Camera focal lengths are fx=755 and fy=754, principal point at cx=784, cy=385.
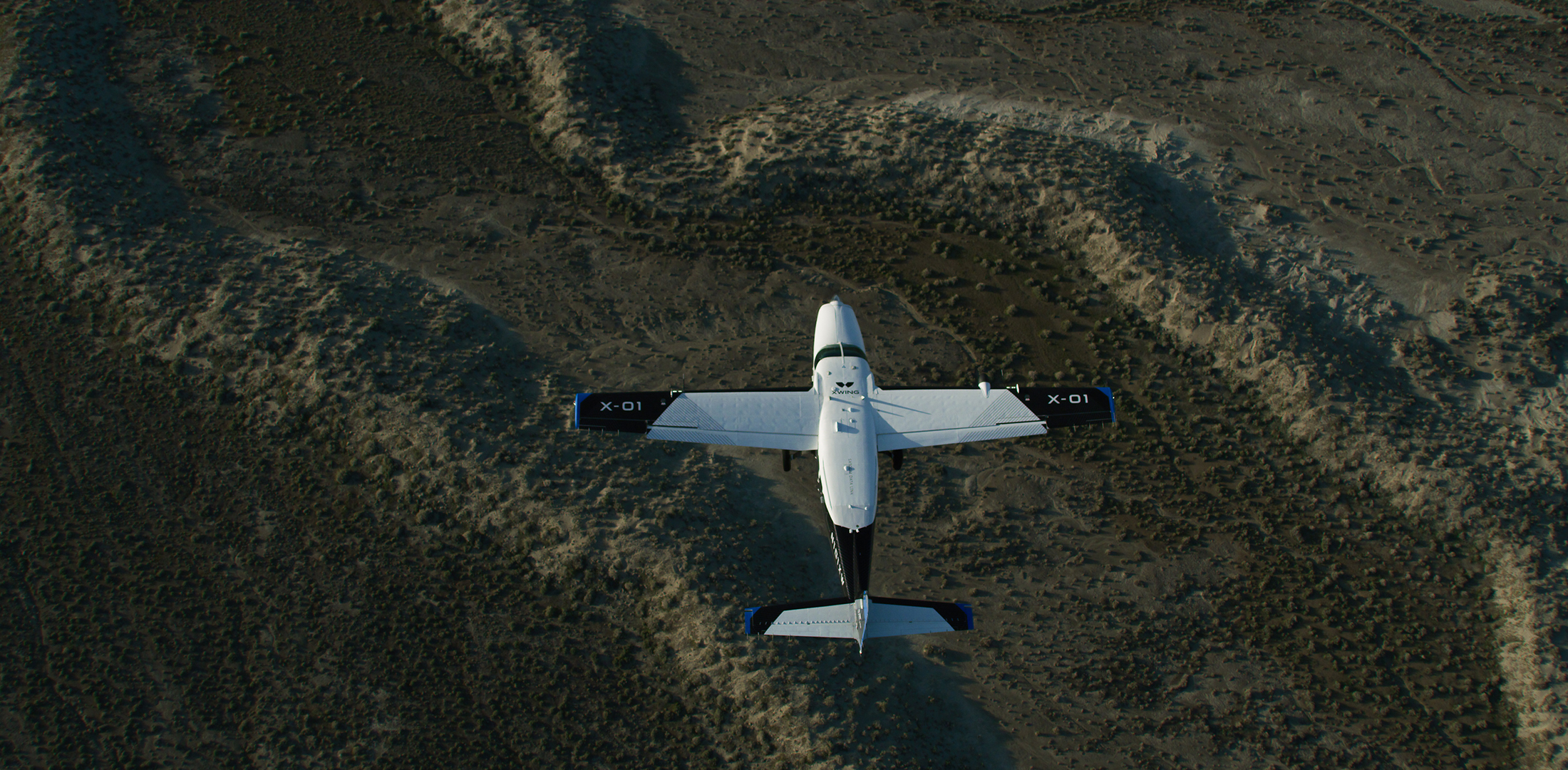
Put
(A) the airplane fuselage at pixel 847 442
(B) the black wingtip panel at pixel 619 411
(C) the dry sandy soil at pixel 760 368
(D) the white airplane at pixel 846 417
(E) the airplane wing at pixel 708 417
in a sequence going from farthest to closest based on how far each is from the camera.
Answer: (C) the dry sandy soil at pixel 760 368
(E) the airplane wing at pixel 708 417
(B) the black wingtip panel at pixel 619 411
(D) the white airplane at pixel 846 417
(A) the airplane fuselage at pixel 847 442

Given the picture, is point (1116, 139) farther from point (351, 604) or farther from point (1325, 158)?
point (351, 604)

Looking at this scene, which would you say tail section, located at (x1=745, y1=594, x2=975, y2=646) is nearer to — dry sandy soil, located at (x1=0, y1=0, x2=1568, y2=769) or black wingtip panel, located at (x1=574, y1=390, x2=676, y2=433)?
dry sandy soil, located at (x1=0, y1=0, x2=1568, y2=769)

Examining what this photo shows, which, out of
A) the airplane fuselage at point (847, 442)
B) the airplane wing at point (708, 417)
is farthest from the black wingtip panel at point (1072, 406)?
the airplane wing at point (708, 417)

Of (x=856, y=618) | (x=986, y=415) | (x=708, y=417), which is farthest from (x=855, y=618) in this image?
(x=986, y=415)

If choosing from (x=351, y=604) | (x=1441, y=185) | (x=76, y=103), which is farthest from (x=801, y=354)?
(x=76, y=103)

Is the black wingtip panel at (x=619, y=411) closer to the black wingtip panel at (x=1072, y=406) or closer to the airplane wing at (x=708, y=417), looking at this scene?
the airplane wing at (x=708, y=417)

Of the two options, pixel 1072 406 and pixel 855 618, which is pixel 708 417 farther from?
pixel 1072 406

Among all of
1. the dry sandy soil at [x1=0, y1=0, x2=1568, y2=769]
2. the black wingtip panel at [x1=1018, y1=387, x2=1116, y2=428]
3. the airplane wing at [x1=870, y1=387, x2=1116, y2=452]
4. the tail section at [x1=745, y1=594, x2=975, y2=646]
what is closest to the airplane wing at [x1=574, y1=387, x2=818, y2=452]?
the airplane wing at [x1=870, y1=387, x2=1116, y2=452]
